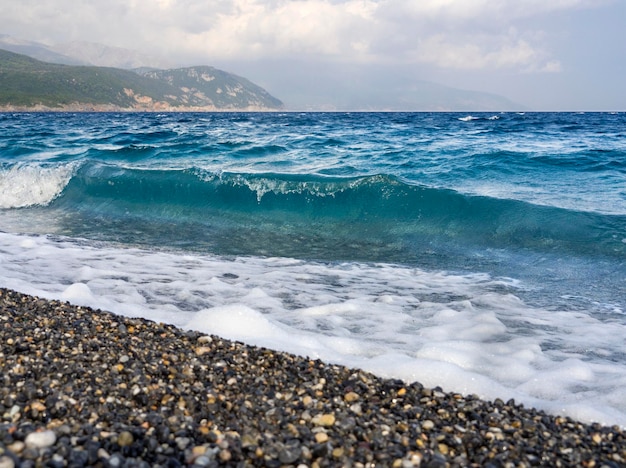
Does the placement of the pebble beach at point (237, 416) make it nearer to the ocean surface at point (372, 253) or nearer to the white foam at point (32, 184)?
the ocean surface at point (372, 253)

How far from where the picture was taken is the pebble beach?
7.92ft

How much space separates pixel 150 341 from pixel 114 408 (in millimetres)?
992

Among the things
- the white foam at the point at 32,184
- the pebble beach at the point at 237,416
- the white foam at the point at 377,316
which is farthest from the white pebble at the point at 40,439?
the white foam at the point at 32,184

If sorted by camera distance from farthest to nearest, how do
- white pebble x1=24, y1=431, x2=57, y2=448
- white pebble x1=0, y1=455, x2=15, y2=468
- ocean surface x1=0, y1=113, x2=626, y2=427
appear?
ocean surface x1=0, y1=113, x2=626, y2=427 < white pebble x1=24, y1=431, x2=57, y2=448 < white pebble x1=0, y1=455, x2=15, y2=468

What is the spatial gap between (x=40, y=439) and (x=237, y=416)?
949 millimetres

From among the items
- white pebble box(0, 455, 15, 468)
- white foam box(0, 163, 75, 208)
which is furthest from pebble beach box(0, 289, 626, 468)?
white foam box(0, 163, 75, 208)

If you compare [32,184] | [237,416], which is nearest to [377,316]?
[237,416]

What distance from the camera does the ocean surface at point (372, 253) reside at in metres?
4.25

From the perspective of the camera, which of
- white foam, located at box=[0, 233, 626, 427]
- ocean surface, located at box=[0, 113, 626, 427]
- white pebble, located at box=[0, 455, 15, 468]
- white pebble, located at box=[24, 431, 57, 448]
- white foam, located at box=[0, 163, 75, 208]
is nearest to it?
white pebble, located at box=[0, 455, 15, 468]

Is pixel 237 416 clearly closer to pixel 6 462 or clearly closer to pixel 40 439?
pixel 40 439

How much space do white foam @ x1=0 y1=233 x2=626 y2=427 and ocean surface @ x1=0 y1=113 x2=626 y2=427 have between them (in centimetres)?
2

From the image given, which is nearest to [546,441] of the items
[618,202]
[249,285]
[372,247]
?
[249,285]

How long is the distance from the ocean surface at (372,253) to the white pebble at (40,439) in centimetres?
199

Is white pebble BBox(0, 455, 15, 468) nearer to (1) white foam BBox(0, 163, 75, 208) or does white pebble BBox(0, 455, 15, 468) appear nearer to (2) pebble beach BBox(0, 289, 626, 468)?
(2) pebble beach BBox(0, 289, 626, 468)
